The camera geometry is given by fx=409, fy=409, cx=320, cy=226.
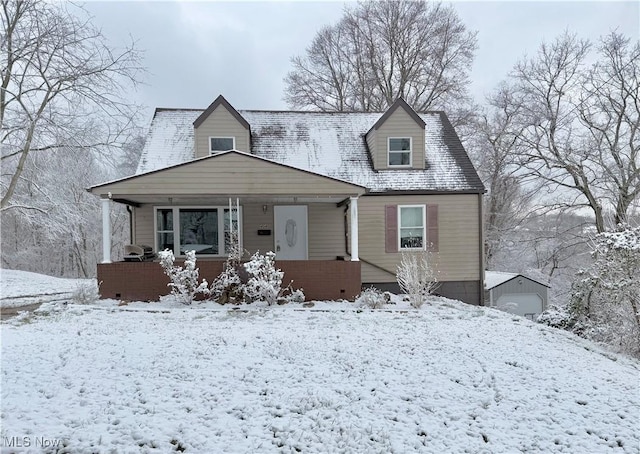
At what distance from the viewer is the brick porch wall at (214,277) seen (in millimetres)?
9672

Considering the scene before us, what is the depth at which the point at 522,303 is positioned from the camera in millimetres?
16188

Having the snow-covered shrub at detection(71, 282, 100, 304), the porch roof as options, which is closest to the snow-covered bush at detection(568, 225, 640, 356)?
the porch roof

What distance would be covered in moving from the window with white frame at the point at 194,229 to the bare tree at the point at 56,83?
14.6ft

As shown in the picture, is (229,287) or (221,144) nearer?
(229,287)

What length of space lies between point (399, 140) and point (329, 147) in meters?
2.27

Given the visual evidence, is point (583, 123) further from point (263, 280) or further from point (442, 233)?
point (263, 280)

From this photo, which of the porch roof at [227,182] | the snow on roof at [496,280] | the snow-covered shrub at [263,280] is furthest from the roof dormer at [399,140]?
the snow on roof at [496,280]

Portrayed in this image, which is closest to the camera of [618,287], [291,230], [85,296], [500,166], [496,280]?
[618,287]

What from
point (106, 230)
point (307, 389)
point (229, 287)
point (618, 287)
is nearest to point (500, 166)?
point (618, 287)

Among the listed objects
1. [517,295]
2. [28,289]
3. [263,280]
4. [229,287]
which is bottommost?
[517,295]

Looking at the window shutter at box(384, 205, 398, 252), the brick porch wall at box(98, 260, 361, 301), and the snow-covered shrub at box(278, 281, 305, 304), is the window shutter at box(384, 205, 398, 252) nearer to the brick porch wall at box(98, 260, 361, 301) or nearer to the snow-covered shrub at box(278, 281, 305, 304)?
the brick porch wall at box(98, 260, 361, 301)

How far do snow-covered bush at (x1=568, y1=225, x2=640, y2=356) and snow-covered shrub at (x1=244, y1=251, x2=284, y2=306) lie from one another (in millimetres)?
7036

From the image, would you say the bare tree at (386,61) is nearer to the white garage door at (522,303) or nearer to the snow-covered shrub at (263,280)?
the white garage door at (522,303)

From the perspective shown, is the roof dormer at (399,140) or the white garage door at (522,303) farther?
the white garage door at (522,303)
